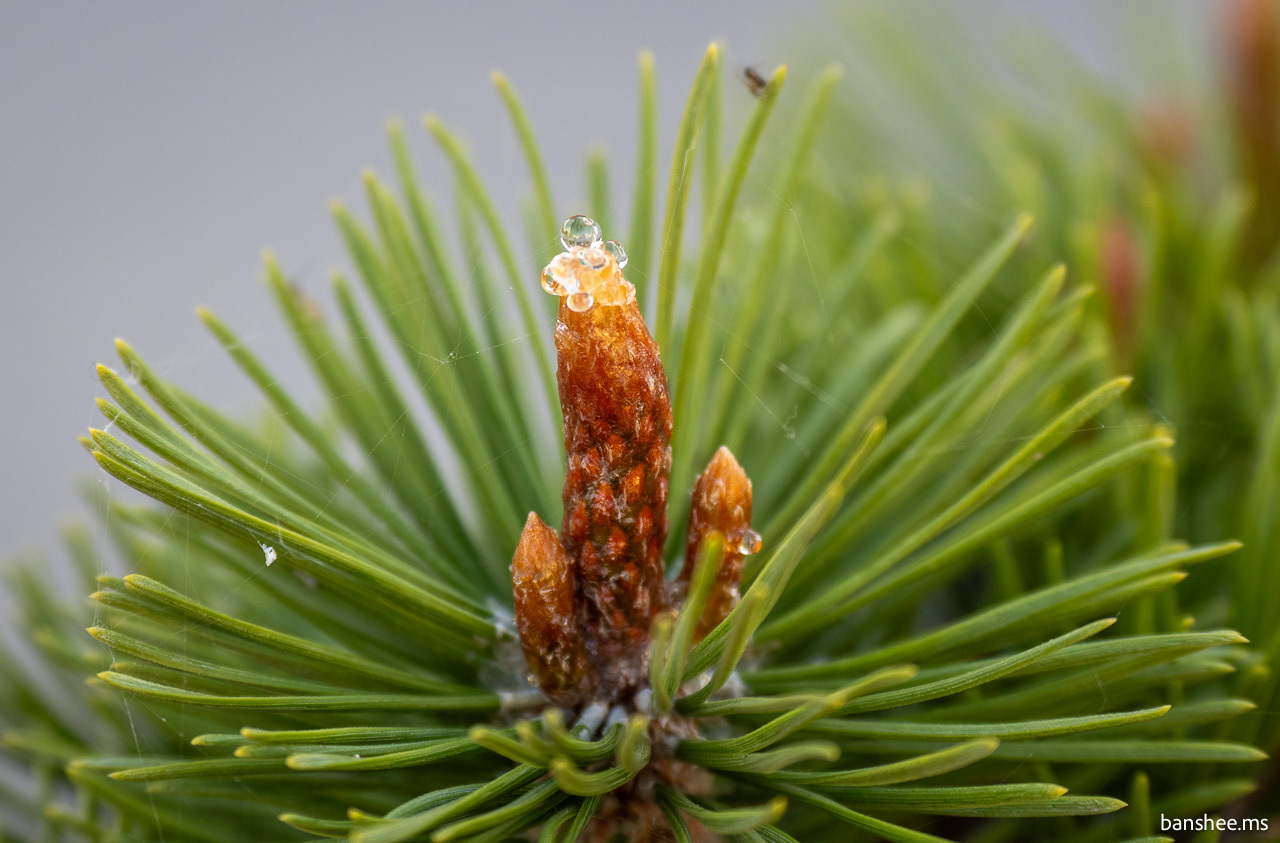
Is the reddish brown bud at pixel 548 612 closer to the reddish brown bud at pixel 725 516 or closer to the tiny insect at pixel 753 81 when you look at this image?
the reddish brown bud at pixel 725 516

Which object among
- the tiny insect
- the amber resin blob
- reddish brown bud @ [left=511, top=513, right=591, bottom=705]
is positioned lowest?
reddish brown bud @ [left=511, top=513, right=591, bottom=705]

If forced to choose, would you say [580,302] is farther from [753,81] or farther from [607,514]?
[753,81]

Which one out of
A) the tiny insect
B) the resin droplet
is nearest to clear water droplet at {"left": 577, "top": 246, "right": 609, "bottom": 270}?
the resin droplet

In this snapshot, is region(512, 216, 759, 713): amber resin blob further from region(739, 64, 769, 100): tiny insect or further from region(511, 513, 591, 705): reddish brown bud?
region(739, 64, 769, 100): tiny insect

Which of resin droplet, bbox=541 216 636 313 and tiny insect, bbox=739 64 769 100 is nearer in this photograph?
resin droplet, bbox=541 216 636 313

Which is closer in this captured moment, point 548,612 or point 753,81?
point 548,612

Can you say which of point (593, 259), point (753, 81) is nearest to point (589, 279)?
point (593, 259)

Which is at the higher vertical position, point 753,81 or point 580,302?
point 753,81

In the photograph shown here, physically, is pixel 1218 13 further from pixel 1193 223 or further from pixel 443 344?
pixel 443 344
